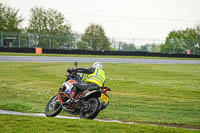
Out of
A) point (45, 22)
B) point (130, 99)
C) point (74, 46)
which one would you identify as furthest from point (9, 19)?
point (130, 99)

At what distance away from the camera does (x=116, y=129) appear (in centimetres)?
864

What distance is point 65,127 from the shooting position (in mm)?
8727

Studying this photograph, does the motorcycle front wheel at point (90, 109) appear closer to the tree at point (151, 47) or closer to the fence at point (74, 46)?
the fence at point (74, 46)

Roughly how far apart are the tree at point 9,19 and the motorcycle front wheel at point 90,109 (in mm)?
57289

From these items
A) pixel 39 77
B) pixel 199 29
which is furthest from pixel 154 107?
pixel 199 29

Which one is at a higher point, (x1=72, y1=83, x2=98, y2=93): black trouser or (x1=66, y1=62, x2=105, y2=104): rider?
(x1=66, y1=62, x2=105, y2=104): rider

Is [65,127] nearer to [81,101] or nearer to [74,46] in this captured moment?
[81,101]

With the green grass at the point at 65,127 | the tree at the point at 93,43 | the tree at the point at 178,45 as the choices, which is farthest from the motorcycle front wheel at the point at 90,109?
the tree at the point at 178,45

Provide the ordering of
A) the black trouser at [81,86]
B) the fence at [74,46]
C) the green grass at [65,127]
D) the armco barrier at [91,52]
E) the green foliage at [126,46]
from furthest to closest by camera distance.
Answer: the green foliage at [126,46]
the fence at [74,46]
the armco barrier at [91,52]
the black trouser at [81,86]
the green grass at [65,127]

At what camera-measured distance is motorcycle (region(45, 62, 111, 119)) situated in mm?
10039

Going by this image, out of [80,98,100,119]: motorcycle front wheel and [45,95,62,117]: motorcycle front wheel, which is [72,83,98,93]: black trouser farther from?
[45,95,62,117]: motorcycle front wheel

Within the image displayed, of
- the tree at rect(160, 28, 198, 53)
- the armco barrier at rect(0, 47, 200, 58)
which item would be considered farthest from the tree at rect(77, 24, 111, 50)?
the tree at rect(160, 28, 198, 53)

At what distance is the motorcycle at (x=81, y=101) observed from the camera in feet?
32.9

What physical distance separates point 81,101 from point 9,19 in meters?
59.0
